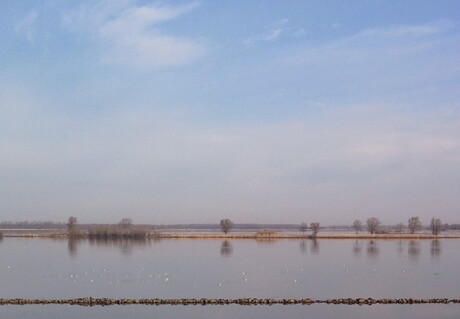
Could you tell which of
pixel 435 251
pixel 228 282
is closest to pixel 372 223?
pixel 435 251

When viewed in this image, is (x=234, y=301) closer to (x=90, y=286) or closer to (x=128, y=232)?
(x=90, y=286)

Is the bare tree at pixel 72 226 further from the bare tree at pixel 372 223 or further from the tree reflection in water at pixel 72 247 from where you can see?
the bare tree at pixel 372 223

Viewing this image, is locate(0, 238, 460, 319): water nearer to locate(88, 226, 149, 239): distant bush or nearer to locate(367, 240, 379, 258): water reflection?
locate(367, 240, 379, 258): water reflection

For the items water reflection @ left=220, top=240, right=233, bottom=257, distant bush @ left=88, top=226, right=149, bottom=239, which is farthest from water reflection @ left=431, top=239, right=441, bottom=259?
distant bush @ left=88, top=226, right=149, bottom=239

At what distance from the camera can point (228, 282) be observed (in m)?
29.3

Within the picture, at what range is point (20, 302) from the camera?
76.5 feet

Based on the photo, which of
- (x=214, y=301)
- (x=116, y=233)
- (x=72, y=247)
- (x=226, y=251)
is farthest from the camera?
(x=116, y=233)

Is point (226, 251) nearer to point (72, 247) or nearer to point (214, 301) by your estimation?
point (72, 247)

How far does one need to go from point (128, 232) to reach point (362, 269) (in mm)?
46929

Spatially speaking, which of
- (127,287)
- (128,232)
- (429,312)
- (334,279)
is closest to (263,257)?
(334,279)

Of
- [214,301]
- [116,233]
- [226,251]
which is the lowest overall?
[226,251]

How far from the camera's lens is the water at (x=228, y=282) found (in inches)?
872

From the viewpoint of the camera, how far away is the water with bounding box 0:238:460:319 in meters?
22.1

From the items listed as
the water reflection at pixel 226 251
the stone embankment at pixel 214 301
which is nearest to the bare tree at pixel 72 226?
the water reflection at pixel 226 251
